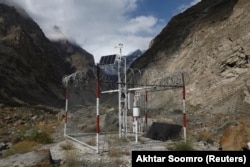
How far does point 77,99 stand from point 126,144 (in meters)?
10.7

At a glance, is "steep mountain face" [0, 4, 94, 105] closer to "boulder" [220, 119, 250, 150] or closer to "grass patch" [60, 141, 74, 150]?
"grass patch" [60, 141, 74, 150]

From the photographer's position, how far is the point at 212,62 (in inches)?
1784

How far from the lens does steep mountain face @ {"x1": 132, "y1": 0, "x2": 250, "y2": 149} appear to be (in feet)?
116

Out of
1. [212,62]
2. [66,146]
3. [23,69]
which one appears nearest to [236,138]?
[66,146]

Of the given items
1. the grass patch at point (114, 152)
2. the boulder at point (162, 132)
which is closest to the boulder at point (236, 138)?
the grass patch at point (114, 152)

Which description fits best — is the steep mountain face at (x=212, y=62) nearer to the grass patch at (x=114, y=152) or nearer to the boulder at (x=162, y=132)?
the boulder at (x=162, y=132)

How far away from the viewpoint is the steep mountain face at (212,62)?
3544cm

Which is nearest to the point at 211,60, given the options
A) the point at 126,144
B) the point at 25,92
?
the point at 126,144

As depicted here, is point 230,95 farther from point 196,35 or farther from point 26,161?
point 26,161

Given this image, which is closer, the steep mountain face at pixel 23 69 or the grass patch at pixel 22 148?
the grass patch at pixel 22 148

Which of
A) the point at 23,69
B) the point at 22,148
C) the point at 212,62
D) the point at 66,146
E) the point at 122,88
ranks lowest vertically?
the point at 22,148

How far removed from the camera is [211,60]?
4578cm

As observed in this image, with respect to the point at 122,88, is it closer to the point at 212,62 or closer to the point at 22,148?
the point at 22,148

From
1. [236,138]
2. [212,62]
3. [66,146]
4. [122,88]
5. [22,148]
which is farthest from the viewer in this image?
[212,62]
